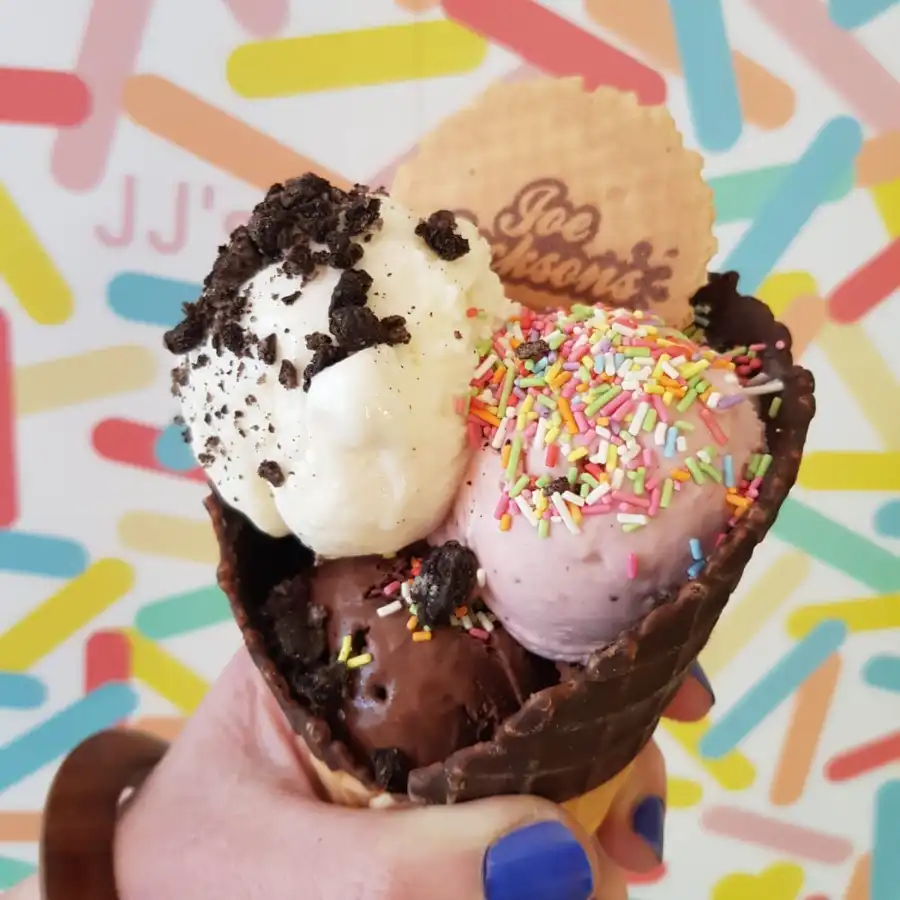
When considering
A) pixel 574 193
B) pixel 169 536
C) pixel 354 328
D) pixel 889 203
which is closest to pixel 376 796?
pixel 354 328

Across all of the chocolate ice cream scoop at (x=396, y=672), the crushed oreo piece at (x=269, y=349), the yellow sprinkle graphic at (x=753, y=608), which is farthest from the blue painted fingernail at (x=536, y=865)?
the yellow sprinkle graphic at (x=753, y=608)

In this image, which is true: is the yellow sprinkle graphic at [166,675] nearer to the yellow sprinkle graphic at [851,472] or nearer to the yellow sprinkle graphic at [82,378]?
the yellow sprinkle graphic at [82,378]

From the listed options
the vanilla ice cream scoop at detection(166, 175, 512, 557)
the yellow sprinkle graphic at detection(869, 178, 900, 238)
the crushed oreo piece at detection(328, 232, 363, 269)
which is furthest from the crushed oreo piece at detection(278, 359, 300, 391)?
the yellow sprinkle graphic at detection(869, 178, 900, 238)

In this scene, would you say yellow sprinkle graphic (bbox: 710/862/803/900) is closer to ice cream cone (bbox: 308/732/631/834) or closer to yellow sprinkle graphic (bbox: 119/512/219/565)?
ice cream cone (bbox: 308/732/631/834)

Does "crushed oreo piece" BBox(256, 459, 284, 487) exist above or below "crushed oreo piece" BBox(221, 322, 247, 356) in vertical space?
below

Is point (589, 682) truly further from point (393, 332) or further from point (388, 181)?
point (388, 181)

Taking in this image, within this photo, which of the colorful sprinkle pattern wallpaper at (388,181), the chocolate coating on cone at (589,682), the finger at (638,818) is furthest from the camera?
the colorful sprinkle pattern wallpaper at (388,181)

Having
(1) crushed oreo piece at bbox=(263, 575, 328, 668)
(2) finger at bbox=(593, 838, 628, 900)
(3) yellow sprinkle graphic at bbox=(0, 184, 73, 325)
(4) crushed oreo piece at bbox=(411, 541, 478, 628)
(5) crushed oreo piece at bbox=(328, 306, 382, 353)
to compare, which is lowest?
(2) finger at bbox=(593, 838, 628, 900)
